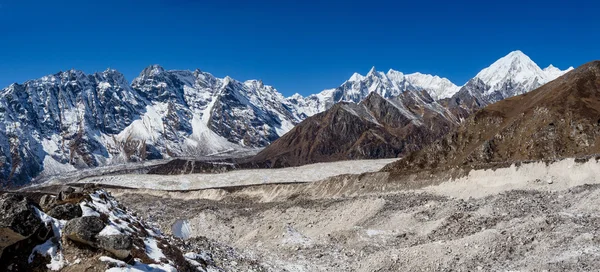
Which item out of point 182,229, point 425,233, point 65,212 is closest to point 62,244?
point 65,212

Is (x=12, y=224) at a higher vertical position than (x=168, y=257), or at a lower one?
higher

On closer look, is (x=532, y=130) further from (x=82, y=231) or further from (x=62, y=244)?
(x=62, y=244)

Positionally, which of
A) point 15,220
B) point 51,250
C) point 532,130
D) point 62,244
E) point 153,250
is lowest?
point 153,250

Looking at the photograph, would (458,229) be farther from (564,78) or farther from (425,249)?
(564,78)

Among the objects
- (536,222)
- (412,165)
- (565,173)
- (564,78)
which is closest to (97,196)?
(536,222)

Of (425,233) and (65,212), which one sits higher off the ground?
(65,212)
